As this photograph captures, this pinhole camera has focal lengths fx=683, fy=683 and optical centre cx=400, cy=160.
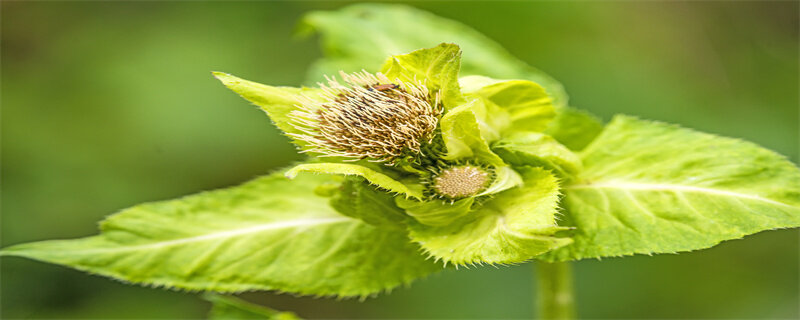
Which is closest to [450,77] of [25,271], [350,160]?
[350,160]

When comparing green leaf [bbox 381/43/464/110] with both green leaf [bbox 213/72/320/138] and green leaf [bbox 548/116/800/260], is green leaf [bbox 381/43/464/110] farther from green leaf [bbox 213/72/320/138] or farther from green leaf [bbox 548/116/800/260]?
green leaf [bbox 548/116/800/260]

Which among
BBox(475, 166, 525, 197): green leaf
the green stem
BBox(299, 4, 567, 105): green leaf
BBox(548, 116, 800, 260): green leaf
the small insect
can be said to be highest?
BBox(299, 4, 567, 105): green leaf

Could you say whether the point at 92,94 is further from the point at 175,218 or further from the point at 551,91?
the point at 551,91

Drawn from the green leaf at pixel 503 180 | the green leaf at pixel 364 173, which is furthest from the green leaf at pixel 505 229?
the green leaf at pixel 364 173

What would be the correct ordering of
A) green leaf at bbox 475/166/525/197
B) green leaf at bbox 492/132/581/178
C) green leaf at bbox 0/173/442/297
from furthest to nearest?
green leaf at bbox 0/173/442/297
green leaf at bbox 492/132/581/178
green leaf at bbox 475/166/525/197

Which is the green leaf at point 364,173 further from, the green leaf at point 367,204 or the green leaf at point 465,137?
the green leaf at point 465,137

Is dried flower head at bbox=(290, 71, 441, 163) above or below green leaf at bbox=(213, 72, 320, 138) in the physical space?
below

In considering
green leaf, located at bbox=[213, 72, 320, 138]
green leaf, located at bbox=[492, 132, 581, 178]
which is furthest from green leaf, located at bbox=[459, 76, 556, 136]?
green leaf, located at bbox=[213, 72, 320, 138]
